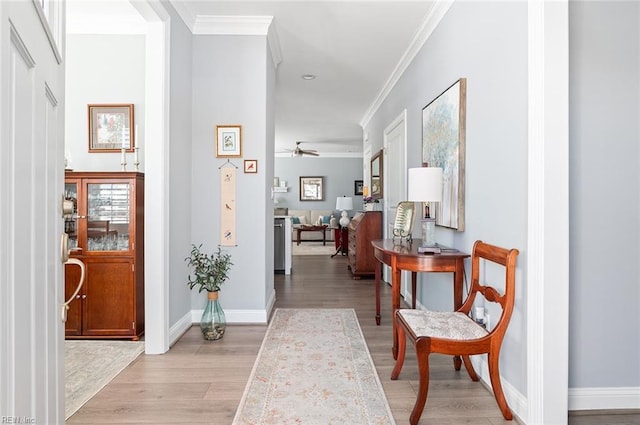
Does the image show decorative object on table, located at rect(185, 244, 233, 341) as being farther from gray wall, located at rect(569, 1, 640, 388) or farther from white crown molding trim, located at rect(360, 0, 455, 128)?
white crown molding trim, located at rect(360, 0, 455, 128)

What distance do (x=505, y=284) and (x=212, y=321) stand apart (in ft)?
7.06

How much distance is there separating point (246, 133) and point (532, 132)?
7.66 ft

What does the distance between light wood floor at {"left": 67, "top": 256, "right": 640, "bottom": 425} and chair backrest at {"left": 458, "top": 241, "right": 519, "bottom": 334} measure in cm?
45

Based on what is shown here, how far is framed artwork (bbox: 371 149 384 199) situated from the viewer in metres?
5.64

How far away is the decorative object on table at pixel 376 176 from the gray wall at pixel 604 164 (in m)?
3.66

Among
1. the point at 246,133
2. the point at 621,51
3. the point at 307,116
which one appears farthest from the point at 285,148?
the point at 621,51

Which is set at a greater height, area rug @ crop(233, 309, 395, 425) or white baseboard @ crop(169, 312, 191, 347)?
Answer: white baseboard @ crop(169, 312, 191, 347)

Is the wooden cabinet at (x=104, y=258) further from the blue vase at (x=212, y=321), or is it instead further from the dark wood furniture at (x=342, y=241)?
the dark wood furniture at (x=342, y=241)

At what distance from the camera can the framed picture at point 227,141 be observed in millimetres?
3357

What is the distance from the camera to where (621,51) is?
6.21ft

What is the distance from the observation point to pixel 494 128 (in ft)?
7.06

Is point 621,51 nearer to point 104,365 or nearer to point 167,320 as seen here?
point 167,320

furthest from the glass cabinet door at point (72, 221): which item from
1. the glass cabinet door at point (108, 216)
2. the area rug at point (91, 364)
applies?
the area rug at point (91, 364)

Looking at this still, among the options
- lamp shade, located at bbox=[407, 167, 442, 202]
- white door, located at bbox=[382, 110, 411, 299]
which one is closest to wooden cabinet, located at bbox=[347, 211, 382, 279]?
white door, located at bbox=[382, 110, 411, 299]
